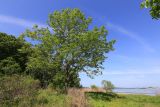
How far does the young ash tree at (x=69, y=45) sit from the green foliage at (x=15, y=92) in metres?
16.1

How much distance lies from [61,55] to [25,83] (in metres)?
16.6

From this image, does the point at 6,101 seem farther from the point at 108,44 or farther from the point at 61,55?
the point at 108,44

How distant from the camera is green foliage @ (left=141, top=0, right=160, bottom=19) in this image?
933 centimetres

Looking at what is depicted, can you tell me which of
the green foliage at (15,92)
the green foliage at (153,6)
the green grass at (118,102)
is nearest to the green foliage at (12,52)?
the green grass at (118,102)

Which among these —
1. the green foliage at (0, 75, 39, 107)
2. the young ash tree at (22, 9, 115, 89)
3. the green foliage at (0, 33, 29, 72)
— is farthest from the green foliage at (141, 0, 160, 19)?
the green foliage at (0, 33, 29, 72)

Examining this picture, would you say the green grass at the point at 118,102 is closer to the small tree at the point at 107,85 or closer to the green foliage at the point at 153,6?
the green foliage at the point at 153,6

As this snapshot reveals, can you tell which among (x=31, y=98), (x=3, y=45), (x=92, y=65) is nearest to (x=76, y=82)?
(x=92, y=65)

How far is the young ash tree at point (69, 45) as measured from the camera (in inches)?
1342

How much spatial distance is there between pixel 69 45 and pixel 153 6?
24766mm

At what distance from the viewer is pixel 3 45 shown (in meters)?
51.8

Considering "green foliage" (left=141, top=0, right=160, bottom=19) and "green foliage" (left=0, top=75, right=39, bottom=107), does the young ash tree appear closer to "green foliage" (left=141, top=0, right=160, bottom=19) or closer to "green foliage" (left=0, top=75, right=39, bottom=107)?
"green foliage" (left=0, top=75, right=39, bottom=107)

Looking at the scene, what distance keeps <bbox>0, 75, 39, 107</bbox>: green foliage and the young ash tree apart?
53.0 feet

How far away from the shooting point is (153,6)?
9.54m

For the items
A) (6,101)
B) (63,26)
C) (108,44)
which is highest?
(63,26)
